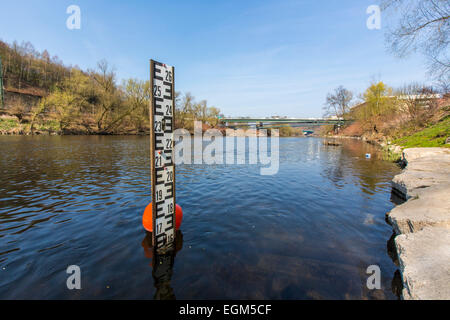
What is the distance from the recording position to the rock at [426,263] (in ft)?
8.67

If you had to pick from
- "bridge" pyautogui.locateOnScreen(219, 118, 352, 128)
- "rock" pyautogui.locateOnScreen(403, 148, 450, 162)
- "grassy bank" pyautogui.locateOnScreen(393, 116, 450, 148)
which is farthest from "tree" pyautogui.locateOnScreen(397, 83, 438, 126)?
"bridge" pyautogui.locateOnScreen(219, 118, 352, 128)

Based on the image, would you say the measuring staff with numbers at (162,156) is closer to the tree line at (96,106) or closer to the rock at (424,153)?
the rock at (424,153)

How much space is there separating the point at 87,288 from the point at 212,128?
8525cm

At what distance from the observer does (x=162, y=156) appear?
4367 millimetres

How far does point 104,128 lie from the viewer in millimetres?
56594

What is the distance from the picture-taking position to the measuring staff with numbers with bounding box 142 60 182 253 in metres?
4.11

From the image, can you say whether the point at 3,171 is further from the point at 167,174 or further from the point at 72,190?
the point at 167,174

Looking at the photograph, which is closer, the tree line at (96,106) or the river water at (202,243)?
the river water at (202,243)

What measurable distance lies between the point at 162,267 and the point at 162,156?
2.31 meters

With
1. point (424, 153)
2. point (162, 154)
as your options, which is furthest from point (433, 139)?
point (162, 154)

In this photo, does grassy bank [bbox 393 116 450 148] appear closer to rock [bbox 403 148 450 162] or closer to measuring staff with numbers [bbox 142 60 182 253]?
rock [bbox 403 148 450 162]

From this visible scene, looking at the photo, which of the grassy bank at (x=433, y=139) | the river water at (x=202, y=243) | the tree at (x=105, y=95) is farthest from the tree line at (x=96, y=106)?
the grassy bank at (x=433, y=139)

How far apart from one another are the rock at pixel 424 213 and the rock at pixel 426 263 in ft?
0.93

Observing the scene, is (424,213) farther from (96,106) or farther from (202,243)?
(96,106)
